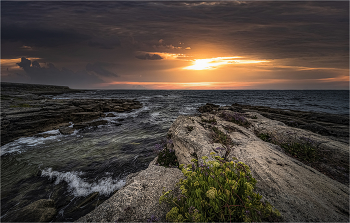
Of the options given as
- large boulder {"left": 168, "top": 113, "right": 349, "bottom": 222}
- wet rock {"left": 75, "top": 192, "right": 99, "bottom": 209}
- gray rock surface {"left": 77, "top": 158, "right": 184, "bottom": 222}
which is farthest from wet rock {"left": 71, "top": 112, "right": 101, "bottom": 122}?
gray rock surface {"left": 77, "top": 158, "right": 184, "bottom": 222}

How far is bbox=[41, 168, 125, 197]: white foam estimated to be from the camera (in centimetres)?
710

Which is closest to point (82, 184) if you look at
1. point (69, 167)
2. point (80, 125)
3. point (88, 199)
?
point (88, 199)

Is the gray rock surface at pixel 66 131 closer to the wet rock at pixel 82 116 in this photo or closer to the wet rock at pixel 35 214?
the wet rock at pixel 82 116

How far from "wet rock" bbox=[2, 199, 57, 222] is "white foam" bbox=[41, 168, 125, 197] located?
112 centimetres

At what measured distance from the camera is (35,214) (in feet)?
18.5

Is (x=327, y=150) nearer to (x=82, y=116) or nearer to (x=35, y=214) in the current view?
(x=35, y=214)

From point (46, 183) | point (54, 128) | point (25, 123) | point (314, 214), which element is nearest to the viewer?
point (314, 214)

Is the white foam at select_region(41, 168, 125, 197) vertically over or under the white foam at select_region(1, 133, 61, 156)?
over

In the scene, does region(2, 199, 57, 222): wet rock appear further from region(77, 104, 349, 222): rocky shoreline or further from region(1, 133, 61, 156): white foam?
region(1, 133, 61, 156): white foam

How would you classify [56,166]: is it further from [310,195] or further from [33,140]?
[310,195]

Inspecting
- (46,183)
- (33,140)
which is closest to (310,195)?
(46,183)

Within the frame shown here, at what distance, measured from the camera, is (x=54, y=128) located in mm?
17578

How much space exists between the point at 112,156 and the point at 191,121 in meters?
6.46

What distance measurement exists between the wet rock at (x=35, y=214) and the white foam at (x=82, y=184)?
112 cm
